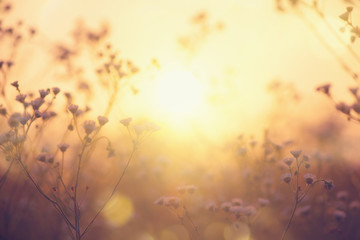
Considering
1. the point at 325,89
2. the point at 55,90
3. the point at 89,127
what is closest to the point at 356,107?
the point at 325,89

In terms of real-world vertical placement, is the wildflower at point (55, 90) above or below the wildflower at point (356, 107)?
above

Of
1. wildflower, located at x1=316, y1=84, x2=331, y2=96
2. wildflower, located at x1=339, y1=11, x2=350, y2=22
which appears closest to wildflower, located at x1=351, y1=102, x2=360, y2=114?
wildflower, located at x1=316, y1=84, x2=331, y2=96

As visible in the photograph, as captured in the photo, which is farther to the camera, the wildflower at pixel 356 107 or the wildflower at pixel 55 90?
the wildflower at pixel 55 90

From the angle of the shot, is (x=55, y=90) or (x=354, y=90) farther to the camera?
(x=55, y=90)

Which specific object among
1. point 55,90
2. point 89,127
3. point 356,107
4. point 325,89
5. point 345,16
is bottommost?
point 356,107

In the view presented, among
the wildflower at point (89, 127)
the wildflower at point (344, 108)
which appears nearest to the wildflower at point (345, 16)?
the wildflower at point (344, 108)

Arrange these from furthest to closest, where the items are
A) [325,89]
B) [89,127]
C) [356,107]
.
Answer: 1. [325,89]
2. [89,127]
3. [356,107]

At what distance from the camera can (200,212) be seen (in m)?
5.13

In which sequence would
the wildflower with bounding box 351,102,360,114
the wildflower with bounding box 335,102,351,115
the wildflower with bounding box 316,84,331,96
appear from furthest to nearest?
1. the wildflower with bounding box 316,84,331,96
2. the wildflower with bounding box 335,102,351,115
3. the wildflower with bounding box 351,102,360,114

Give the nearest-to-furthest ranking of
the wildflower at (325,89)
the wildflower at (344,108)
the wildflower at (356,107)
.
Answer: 1. the wildflower at (356,107)
2. the wildflower at (344,108)
3. the wildflower at (325,89)

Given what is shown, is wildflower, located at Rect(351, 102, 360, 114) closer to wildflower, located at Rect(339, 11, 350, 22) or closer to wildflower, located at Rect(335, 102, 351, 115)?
wildflower, located at Rect(335, 102, 351, 115)

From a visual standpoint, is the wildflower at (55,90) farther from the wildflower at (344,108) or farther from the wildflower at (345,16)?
the wildflower at (345,16)

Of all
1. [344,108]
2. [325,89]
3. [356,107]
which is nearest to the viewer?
[356,107]

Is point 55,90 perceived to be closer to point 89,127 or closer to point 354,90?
point 89,127
